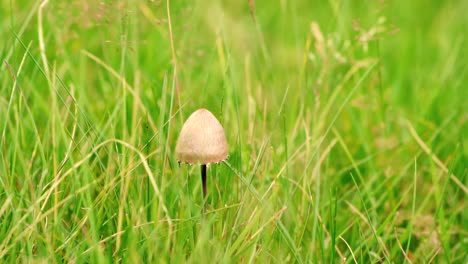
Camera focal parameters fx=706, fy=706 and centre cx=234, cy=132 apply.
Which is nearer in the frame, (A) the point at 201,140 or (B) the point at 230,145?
(A) the point at 201,140

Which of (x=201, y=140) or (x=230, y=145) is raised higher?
(x=201, y=140)

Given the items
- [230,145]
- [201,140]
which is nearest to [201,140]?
[201,140]

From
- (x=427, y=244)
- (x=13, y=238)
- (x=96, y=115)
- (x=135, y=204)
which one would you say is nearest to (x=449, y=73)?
(x=427, y=244)

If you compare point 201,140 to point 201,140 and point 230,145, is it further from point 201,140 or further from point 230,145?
point 230,145
